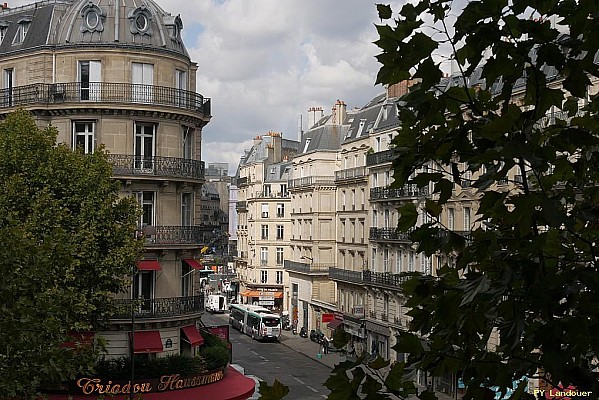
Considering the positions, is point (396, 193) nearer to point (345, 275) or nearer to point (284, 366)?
point (345, 275)

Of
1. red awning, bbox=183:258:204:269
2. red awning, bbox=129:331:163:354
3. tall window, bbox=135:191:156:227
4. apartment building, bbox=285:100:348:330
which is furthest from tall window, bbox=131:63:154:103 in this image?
apartment building, bbox=285:100:348:330

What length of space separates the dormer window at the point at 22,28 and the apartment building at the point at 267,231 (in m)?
50.8

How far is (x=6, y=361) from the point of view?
60.8ft

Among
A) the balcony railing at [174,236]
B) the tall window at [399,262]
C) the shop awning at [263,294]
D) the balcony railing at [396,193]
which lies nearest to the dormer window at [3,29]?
the balcony railing at [174,236]

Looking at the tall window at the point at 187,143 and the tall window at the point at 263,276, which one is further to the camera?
the tall window at the point at 263,276

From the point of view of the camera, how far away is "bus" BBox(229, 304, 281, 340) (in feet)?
237

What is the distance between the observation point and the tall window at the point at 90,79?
35.6m

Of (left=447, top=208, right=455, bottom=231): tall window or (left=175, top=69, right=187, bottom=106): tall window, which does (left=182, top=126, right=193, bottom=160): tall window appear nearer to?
(left=175, top=69, right=187, bottom=106): tall window

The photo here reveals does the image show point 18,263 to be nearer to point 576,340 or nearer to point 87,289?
point 87,289

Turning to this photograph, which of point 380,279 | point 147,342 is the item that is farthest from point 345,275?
point 147,342

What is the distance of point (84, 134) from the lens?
1411 inches

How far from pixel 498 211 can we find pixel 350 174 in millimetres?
60637

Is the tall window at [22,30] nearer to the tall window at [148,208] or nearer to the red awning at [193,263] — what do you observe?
the tall window at [148,208]

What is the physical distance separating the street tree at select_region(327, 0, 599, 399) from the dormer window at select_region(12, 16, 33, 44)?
121ft
